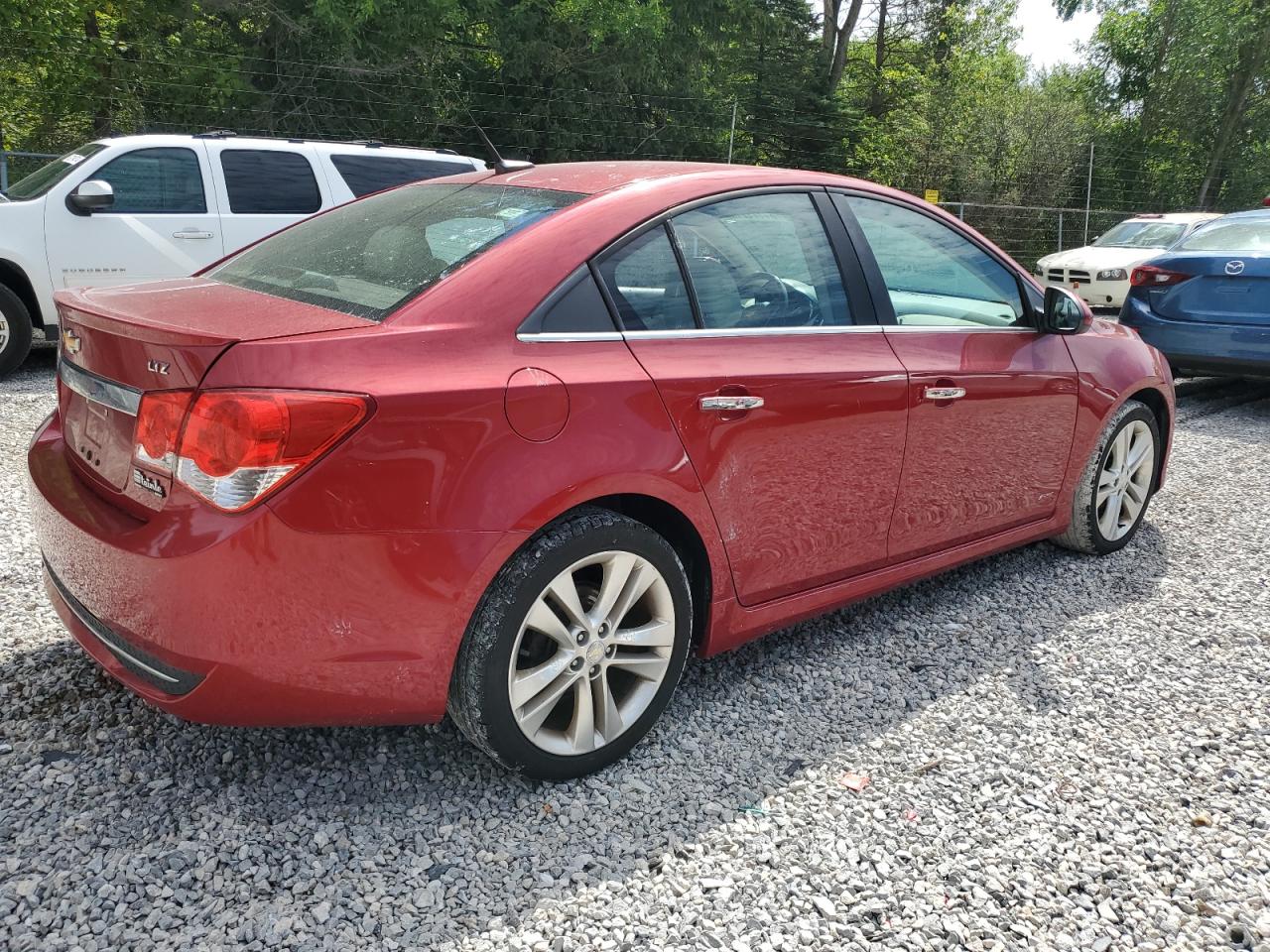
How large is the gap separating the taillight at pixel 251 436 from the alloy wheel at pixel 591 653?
0.66 m

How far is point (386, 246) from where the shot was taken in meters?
2.87

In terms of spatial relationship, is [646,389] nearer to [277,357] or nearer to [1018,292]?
[277,357]

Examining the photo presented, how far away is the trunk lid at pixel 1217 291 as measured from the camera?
24.7 feet

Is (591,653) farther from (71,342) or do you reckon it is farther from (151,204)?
(151,204)

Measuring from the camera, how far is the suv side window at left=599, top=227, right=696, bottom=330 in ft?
8.90

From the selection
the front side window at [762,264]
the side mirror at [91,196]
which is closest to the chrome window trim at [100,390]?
the front side window at [762,264]

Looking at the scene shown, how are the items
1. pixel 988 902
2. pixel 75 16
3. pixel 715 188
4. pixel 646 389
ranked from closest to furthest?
pixel 988 902 < pixel 646 389 < pixel 715 188 < pixel 75 16

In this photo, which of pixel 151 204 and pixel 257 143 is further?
pixel 257 143

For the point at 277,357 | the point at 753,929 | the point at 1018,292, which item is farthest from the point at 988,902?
the point at 1018,292

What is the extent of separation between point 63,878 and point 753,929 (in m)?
1.50

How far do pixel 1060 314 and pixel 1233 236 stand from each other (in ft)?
17.8

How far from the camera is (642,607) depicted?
110 inches

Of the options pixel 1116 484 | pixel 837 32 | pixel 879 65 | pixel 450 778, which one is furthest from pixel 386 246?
pixel 879 65

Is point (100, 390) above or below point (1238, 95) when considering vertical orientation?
below
